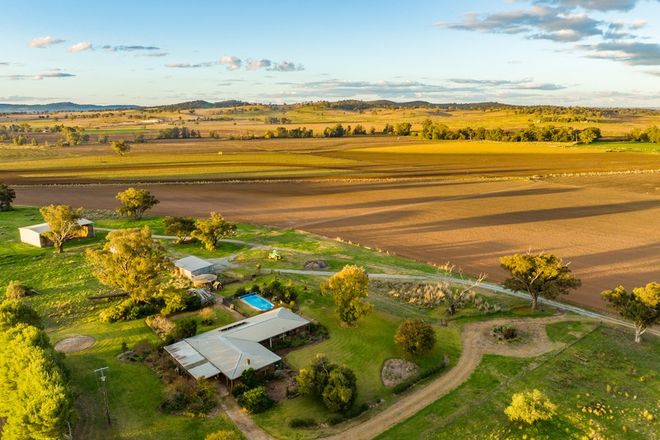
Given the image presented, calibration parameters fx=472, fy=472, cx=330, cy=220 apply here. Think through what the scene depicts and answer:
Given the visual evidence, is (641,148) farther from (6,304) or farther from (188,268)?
(6,304)

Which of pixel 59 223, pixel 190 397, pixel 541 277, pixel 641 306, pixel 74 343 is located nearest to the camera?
pixel 190 397

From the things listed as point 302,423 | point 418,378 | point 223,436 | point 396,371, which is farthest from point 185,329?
point 418,378

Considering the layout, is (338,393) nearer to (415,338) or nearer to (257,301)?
(415,338)

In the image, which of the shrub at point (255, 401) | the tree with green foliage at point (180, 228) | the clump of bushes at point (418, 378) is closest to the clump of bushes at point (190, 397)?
the shrub at point (255, 401)

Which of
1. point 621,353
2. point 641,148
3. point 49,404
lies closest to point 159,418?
point 49,404

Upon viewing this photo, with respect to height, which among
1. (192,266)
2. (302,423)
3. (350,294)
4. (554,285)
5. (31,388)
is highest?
(31,388)

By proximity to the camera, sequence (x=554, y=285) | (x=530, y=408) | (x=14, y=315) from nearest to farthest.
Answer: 1. (x=530, y=408)
2. (x=14, y=315)
3. (x=554, y=285)

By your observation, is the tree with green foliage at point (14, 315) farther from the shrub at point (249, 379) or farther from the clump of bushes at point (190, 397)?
the shrub at point (249, 379)
